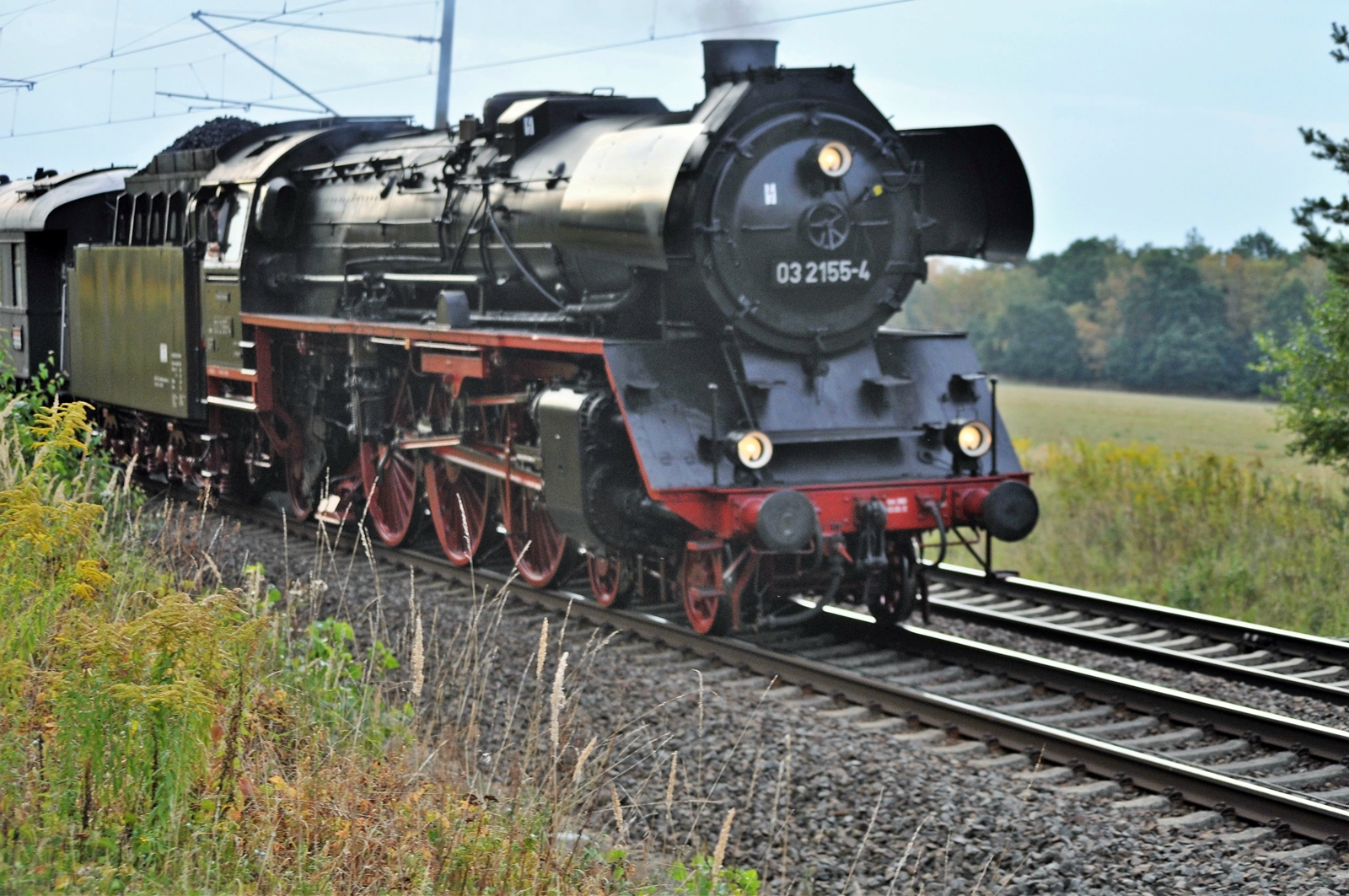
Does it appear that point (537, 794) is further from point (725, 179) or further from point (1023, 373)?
point (1023, 373)

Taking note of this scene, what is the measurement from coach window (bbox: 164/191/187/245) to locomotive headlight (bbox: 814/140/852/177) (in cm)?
774

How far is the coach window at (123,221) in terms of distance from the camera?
15.7 meters

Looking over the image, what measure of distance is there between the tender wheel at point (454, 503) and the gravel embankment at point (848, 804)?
2.61 meters

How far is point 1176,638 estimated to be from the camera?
892 cm

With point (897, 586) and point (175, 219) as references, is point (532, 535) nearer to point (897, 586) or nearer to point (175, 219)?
point (897, 586)

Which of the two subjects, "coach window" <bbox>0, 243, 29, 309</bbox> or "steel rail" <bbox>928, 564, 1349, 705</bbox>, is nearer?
"steel rail" <bbox>928, 564, 1349, 705</bbox>

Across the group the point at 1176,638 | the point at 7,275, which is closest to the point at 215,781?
the point at 1176,638

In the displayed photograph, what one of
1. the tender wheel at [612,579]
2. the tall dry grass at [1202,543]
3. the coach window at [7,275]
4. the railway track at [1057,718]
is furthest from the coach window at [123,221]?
the tall dry grass at [1202,543]

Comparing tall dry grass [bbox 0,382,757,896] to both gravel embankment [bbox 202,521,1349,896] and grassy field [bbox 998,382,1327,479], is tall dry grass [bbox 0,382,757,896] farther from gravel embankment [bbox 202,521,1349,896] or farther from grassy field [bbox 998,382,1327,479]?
grassy field [bbox 998,382,1327,479]

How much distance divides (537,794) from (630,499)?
3874mm

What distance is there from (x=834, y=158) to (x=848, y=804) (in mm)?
4212

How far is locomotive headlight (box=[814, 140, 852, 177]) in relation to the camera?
850cm

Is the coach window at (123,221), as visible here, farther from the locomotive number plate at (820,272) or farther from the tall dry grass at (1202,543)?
the tall dry grass at (1202,543)

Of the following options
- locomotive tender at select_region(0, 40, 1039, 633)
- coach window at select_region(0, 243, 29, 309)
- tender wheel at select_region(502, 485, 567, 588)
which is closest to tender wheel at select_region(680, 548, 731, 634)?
locomotive tender at select_region(0, 40, 1039, 633)
